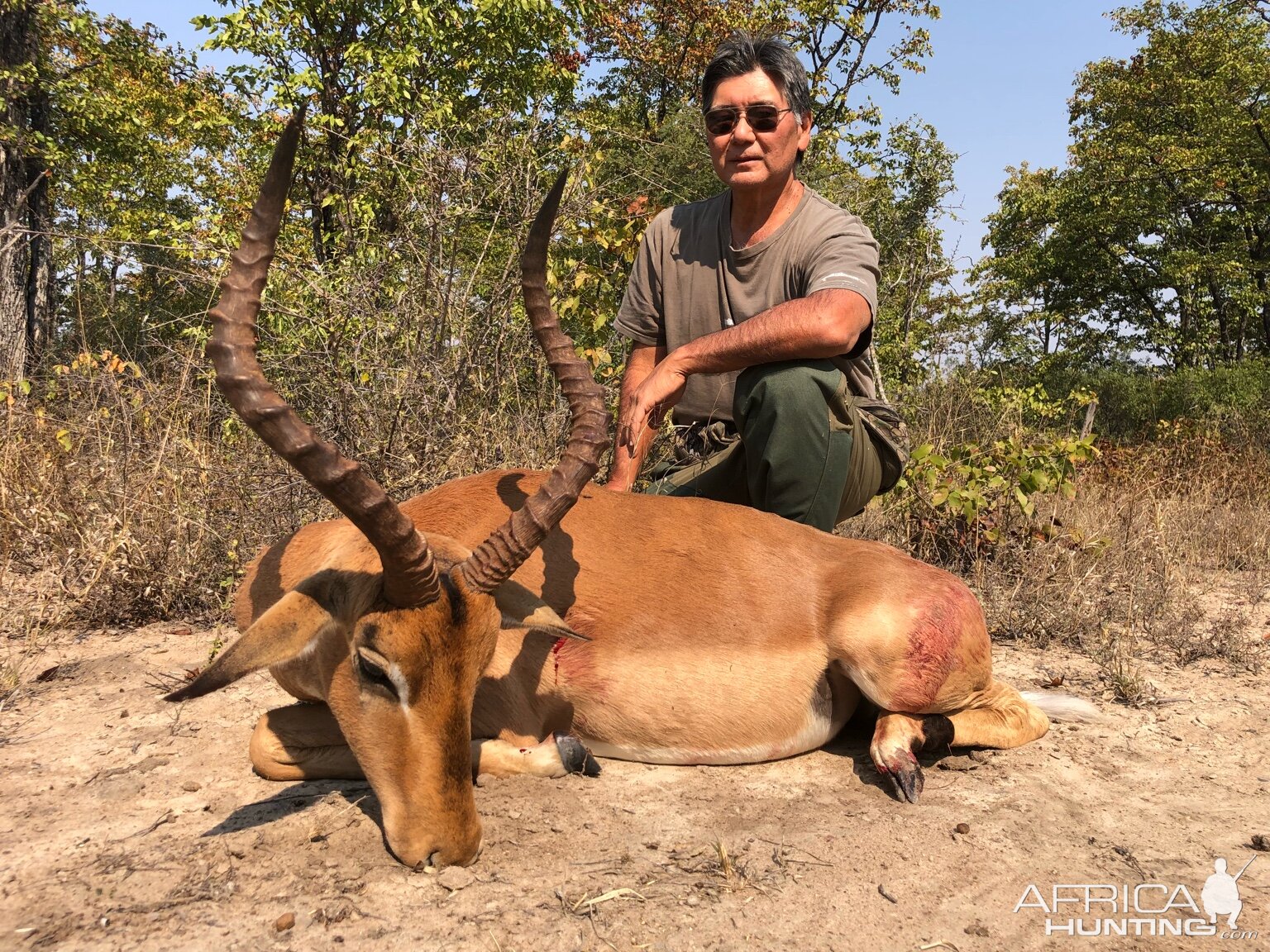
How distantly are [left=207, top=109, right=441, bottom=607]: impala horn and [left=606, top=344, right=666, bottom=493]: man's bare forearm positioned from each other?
1730 mm

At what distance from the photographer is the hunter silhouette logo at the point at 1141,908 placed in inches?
102

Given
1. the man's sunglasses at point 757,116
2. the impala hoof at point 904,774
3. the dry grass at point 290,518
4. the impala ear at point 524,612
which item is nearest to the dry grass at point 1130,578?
the dry grass at point 290,518

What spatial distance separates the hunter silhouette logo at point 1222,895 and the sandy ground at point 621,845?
1.2 inches

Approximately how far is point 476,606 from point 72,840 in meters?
1.48

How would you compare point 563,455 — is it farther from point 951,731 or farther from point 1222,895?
point 1222,895

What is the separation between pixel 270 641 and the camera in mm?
2732

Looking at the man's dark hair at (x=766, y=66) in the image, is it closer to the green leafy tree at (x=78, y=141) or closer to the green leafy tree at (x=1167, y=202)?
the green leafy tree at (x=78, y=141)

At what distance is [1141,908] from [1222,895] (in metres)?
0.28

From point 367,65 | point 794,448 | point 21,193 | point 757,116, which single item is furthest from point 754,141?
point 21,193

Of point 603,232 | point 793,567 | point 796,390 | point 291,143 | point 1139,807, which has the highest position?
point 603,232

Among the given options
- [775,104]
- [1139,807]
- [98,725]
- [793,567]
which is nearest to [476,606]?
[793,567]

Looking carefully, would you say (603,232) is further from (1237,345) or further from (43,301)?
(1237,345)

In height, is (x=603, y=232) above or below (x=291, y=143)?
above

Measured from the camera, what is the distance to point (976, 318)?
30312 mm
